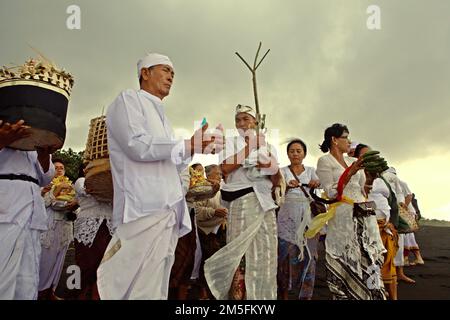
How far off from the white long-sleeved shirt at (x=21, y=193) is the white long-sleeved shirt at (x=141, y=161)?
1049mm

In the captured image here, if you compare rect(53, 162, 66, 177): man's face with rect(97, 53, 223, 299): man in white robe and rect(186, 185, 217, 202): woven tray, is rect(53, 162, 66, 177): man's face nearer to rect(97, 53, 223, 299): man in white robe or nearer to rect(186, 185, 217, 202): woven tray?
rect(186, 185, 217, 202): woven tray

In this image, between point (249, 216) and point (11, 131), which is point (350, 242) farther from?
point (11, 131)

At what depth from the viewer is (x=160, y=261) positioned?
2.55m

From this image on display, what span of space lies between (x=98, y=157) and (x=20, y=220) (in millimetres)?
713

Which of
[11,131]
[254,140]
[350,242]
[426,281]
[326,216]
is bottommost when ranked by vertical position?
[426,281]

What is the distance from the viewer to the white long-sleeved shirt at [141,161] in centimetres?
253

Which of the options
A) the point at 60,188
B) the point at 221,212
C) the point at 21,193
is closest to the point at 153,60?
the point at 21,193

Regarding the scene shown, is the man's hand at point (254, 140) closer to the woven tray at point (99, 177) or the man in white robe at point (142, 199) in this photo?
the woven tray at point (99, 177)

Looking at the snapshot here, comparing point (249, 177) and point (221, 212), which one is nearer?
point (249, 177)

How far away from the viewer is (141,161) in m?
2.59

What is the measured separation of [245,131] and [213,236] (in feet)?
6.57

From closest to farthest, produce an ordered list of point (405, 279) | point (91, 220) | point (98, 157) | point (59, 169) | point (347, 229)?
point (98, 157) → point (347, 229) → point (91, 220) → point (59, 169) → point (405, 279)

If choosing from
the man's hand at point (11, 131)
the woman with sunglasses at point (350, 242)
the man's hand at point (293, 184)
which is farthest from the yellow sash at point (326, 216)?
the man's hand at point (11, 131)

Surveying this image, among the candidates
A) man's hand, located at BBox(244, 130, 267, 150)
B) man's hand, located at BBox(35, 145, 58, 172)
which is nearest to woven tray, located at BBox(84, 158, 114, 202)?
man's hand, located at BBox(35, 145, 58, 172)
